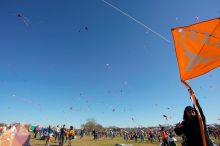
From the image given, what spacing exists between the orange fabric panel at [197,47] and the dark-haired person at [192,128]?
877 millimetres

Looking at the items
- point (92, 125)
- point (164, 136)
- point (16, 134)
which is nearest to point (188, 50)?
point (16, 134)

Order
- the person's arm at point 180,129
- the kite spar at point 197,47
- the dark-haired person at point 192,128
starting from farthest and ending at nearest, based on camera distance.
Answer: the kite spar at point 197,47 → the person's arm at point 180,129 → the dark-haired person at point 192,128

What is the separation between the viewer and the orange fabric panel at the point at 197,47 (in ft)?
16.6


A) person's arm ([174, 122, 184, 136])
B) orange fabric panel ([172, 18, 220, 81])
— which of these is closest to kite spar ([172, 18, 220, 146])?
orange fabric panel ([172, 18, 220, 81])

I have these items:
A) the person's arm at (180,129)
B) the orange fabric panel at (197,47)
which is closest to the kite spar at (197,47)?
the orange fabric panel at (197,47)

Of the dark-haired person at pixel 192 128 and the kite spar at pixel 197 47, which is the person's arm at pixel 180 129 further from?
the kite spar at pixel 197 47

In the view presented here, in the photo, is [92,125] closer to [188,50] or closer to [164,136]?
[164,136]

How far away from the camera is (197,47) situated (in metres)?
5.39

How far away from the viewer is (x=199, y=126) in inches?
157

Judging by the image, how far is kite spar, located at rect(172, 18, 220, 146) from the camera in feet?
16.6

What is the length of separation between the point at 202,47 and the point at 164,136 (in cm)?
1484

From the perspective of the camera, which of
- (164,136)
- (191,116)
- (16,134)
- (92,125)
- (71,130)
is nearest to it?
(191,116)

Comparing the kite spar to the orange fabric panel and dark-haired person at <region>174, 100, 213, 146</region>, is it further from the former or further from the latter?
A: dark-haired person at <region>174, 100, 213, 146</region>

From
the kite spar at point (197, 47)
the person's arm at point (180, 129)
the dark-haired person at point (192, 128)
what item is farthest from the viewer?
the kite spar at point (197, 47)
